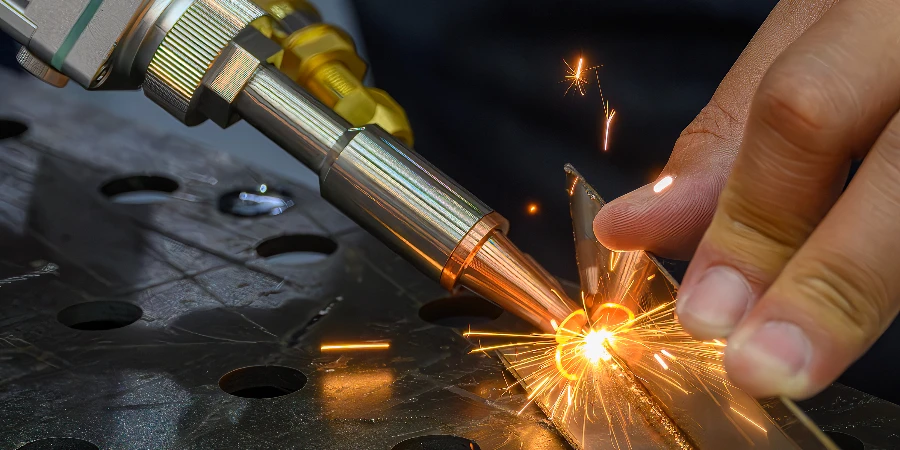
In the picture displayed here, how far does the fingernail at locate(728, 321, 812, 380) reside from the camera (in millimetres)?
634

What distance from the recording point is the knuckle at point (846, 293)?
0.63 meters

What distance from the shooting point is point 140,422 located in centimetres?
88

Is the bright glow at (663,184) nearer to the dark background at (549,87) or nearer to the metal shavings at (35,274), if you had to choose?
the dark background at (549,87)

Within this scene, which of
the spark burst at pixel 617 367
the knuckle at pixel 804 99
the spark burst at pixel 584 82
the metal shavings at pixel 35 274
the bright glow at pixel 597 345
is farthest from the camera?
the spark burst at pixel 584 82

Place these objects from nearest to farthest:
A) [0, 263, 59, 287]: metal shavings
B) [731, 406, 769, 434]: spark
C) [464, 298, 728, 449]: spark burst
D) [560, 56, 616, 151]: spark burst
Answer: [731, 406, 769, 434]: spark, [464, 298, 728, 449]: spark burst, [0, 263, 59, 287]: metal shavings, [560, 56, 616, 151]: spark burst

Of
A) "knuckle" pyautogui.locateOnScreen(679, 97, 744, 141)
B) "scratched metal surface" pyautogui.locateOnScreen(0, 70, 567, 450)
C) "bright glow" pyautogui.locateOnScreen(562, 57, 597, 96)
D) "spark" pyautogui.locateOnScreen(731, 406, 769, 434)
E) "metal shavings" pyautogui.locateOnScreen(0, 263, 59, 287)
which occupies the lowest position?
"metal shavings" pyautogui.locateOnScreen(0, 263, 59, 287)

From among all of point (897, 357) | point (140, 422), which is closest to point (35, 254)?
point (140, 422)

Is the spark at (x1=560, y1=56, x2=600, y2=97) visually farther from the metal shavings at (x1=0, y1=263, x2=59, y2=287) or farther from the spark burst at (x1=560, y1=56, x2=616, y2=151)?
the metal shavings at (x1=0, y1=263, x2=59, y2=287)

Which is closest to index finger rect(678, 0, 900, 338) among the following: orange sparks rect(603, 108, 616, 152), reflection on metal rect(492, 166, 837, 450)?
reflection on metal rect(492, 166, 837, 450)

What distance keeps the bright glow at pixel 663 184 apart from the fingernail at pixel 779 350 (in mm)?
354

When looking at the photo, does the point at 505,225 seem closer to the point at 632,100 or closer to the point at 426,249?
the point at 426,249

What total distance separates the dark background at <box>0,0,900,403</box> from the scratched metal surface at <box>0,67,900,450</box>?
0.80 feet

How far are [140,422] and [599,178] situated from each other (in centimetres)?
71

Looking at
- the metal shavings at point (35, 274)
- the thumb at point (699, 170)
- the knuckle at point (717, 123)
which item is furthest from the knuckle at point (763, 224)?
the metal shavings at point (35, 274)
